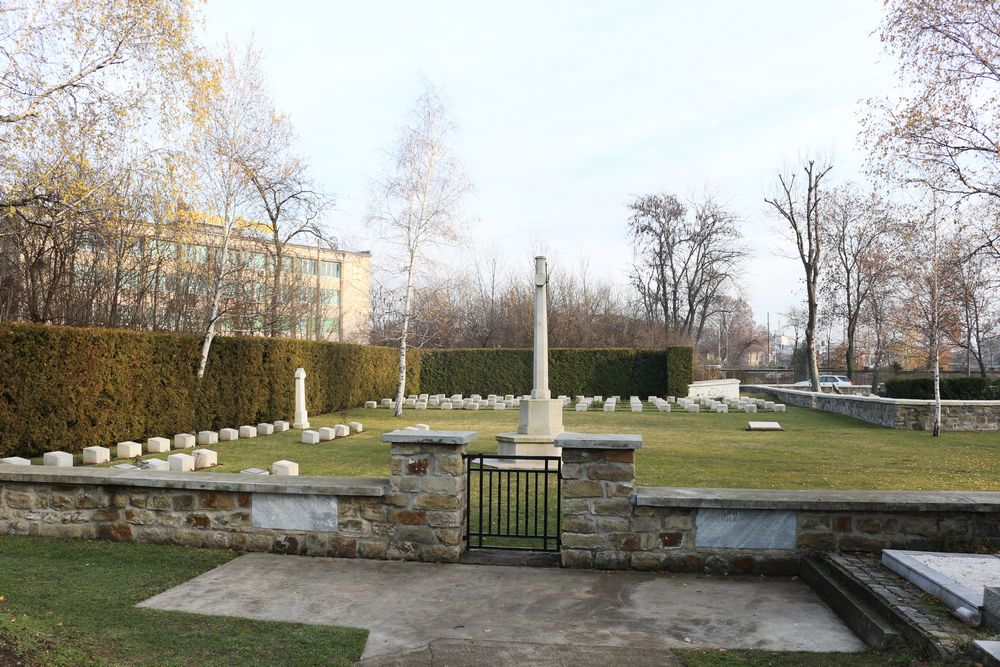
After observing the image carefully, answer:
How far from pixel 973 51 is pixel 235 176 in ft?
56.1

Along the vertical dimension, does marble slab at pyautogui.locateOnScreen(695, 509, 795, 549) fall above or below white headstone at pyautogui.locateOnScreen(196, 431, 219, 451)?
above

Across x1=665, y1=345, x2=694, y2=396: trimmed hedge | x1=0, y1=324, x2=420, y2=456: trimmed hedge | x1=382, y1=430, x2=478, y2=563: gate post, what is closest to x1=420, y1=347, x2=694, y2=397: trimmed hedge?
x1=665, y1=345, x2=694, y2=396: trimmed hedge

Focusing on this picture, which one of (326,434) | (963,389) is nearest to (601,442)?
(326,434)

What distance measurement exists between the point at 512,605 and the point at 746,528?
74.9 inches

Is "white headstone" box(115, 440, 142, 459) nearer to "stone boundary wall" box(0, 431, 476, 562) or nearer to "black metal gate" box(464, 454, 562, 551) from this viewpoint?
"stone boundary wall" box(0, 431, 476, 562)

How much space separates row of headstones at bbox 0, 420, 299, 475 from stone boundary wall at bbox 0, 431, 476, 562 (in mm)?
818

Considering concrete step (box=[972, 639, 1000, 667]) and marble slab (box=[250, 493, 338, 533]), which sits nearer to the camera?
concrete step (box=[972, 639, 1000, 667])

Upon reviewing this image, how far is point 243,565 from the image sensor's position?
4.94 metres

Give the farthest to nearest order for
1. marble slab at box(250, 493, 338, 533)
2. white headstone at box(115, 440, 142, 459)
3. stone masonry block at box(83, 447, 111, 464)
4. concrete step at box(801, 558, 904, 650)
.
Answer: white headstone at box(115, 440, 142, 459), stone masonry block at box(83, 447, 111, 464), marble slab at box(250, 493, 338, 533), concrete step at box(801, 558, 904, 650)

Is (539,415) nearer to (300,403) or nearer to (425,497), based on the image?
(425,497)

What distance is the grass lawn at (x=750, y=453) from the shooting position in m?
9.24

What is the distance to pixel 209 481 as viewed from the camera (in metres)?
5.34

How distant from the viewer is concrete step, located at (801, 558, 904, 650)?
3439 millimetres

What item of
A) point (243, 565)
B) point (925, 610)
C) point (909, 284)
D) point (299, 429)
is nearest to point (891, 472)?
point (925, 610)
